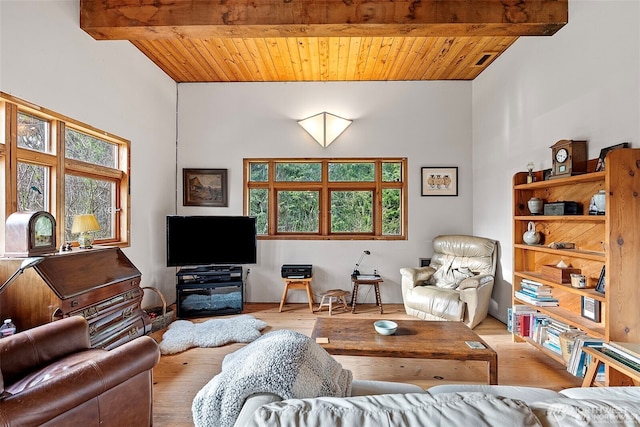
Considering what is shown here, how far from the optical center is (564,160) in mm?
2568

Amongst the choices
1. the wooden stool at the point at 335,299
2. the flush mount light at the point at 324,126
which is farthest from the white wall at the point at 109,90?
the wooden stool at the point at 335,299

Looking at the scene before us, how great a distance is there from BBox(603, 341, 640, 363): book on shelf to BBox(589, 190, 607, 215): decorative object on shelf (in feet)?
2.87

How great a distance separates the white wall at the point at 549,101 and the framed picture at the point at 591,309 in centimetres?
112

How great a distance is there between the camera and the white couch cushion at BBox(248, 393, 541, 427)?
2.39 ft

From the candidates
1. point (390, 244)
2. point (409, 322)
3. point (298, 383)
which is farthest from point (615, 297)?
point (390, 244)

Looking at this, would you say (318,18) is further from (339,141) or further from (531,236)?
(531,236)

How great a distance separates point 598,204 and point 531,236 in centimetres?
81

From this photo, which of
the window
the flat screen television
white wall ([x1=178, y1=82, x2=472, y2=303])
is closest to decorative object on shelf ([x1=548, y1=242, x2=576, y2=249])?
white wall ([x1=178, y1=82, x2=472, y2=303])

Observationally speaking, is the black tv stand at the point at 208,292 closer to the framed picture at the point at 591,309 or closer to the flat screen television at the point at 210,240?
the flat screen television at the point at 210,240

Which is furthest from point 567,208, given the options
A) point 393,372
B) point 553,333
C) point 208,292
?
point 208,292

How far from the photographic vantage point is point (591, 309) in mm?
2354

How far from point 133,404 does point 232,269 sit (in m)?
2.57

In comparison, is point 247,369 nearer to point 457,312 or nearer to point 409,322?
point 409,322

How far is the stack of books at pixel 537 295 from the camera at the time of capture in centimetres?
277
